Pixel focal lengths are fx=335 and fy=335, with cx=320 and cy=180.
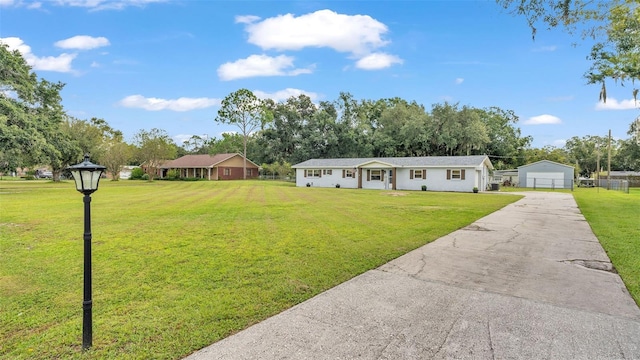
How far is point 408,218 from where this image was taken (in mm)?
10867

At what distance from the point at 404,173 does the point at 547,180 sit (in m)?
18.9

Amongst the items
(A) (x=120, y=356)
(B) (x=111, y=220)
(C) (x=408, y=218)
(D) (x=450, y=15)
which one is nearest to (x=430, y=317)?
(A) (x=120, y=356)

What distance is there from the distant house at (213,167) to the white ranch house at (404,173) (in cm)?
1695

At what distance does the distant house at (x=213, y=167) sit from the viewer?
47.7 meters

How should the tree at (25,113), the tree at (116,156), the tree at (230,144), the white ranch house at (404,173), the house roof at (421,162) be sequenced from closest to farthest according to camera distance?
the tree at (25,113), the white ranch house at (404,173), the house roof at (421,162), the tree at (116,156), the tree at (230,144)

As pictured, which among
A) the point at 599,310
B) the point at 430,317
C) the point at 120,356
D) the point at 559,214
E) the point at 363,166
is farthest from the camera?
the point at 363,166

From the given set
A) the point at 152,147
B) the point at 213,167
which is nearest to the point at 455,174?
the point at 213,167

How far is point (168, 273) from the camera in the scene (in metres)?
4.89

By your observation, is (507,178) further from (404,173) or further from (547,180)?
(404,173)

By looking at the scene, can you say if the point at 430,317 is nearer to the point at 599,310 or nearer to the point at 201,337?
the point at 599,310

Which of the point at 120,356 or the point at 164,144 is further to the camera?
the point at 164,144

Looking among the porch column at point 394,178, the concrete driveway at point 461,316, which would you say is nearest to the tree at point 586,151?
the porch column at point 394,178

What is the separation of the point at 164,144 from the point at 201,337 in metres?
42.1

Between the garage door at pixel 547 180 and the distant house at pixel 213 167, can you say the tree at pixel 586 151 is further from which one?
the distant house at pixel 213 167
